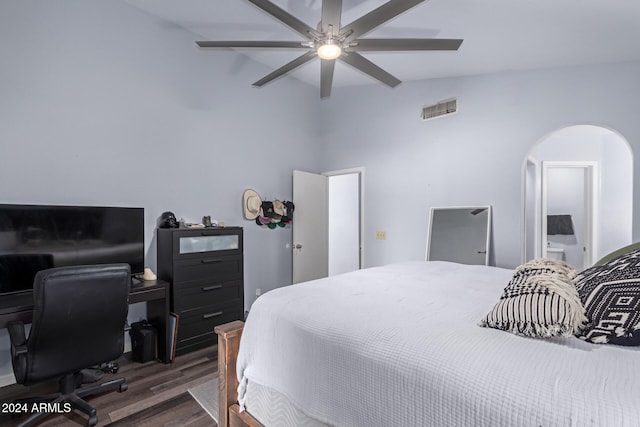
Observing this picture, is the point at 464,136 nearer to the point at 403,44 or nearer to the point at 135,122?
the point at 403,44

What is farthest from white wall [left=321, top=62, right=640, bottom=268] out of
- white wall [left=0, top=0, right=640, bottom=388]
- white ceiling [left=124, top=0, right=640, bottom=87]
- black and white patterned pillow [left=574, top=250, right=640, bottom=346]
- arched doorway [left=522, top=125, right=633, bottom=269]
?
black and white patterned pillow [left=574, top=250, right=640, bottom=346]

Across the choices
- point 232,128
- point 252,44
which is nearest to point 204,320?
point 232,128

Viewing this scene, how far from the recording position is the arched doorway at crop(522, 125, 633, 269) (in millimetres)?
4090

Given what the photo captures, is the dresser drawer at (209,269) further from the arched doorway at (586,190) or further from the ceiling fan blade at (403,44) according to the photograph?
the arched doorway at (586,190)

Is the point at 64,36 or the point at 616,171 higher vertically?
the point at 64,36

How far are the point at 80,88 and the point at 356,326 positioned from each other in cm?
312

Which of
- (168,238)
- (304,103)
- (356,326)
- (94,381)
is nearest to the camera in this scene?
(356,326)

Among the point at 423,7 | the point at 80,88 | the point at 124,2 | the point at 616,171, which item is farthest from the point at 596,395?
the point at 616,171

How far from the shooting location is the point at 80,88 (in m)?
2.71

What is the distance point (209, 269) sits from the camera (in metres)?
3.11

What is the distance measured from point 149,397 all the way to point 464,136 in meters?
3.78

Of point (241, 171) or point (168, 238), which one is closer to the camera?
point (168, 238)

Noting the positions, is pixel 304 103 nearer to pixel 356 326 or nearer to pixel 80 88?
pixel 80 88

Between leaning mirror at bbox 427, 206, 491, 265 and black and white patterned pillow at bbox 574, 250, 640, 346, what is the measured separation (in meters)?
2.20
